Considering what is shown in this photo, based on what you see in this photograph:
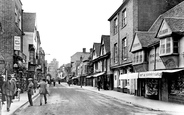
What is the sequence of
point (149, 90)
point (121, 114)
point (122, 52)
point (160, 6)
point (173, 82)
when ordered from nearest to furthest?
1. point (121, 114)
2. point (173, 82)
3. point (149, 90)
4. point (160, 6)
5. point (122, 52)

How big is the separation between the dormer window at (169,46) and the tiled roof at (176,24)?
0.64 meters

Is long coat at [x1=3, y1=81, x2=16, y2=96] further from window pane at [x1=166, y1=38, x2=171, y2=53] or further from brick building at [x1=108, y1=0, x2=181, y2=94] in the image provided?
brick building at [x1=108, y1=0, x2=181, y2=94]

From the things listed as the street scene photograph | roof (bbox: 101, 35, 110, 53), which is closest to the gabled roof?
the street scene photograph

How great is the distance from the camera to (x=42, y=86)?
14.5 meters

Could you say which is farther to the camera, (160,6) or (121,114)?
(160,6)

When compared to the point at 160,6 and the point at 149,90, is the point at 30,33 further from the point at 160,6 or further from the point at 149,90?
the point at 149,90

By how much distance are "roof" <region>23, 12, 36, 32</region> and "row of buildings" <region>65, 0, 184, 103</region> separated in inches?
431

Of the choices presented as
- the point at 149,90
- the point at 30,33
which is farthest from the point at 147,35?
the point at 30,33

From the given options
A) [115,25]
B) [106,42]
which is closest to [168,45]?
[115,25]

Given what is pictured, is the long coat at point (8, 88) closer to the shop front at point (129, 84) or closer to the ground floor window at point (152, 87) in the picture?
the shop front at point (129, 84)

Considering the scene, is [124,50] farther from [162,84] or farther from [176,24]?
[176,24]

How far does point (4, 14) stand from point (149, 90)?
43.6ft

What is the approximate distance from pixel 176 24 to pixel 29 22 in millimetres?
24233

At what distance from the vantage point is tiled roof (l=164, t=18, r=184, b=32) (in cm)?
1449
